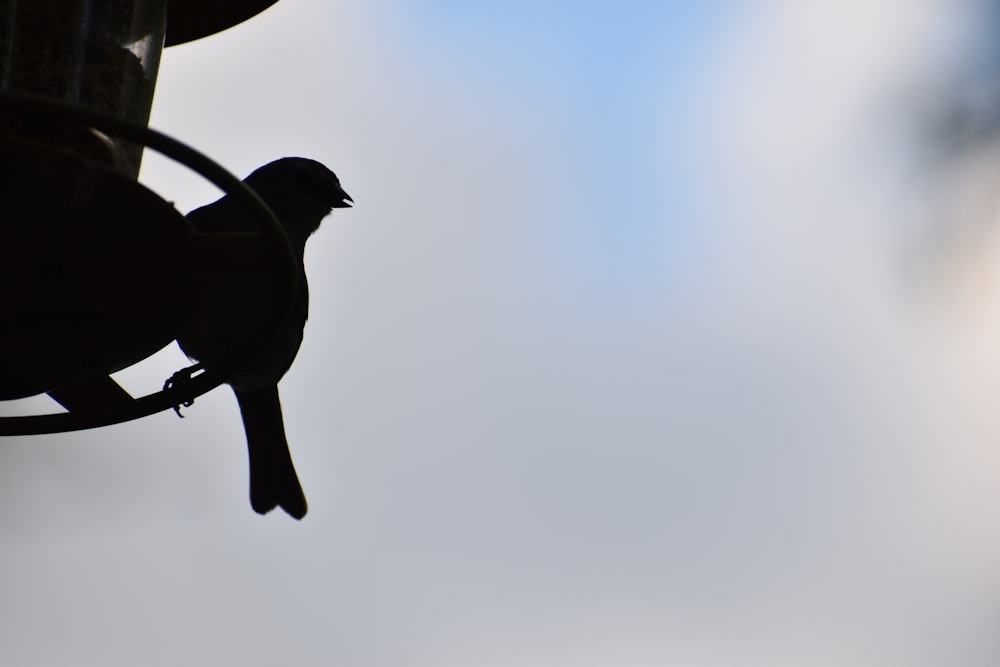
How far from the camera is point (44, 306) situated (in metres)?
2.12

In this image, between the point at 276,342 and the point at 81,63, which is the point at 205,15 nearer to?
the point at 81,63

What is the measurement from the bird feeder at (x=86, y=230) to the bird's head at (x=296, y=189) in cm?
123

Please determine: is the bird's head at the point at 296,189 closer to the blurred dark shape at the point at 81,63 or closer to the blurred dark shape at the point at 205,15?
the blurred dark shape at the point at 205,15

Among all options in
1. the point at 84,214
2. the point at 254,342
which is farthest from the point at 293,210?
the point at 84,214

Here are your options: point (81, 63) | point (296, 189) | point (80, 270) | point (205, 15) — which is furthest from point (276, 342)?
point (80, 270)

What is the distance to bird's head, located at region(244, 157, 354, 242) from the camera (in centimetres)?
407

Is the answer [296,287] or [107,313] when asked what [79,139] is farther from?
[296,287]

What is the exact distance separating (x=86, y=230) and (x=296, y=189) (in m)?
2.12

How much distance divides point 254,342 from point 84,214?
497 millimetres

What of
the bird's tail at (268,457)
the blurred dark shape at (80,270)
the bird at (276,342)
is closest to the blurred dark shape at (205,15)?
the bird at (276,342)

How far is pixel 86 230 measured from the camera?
2021 mm

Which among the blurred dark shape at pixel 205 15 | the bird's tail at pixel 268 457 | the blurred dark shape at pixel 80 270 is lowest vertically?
the blurred dark shape at pixel 80 270

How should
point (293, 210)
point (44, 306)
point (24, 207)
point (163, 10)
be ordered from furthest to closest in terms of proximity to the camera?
point (293, 210), point (163, 10), point (44, 306), point (24, 207)

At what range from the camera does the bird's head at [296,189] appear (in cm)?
407
